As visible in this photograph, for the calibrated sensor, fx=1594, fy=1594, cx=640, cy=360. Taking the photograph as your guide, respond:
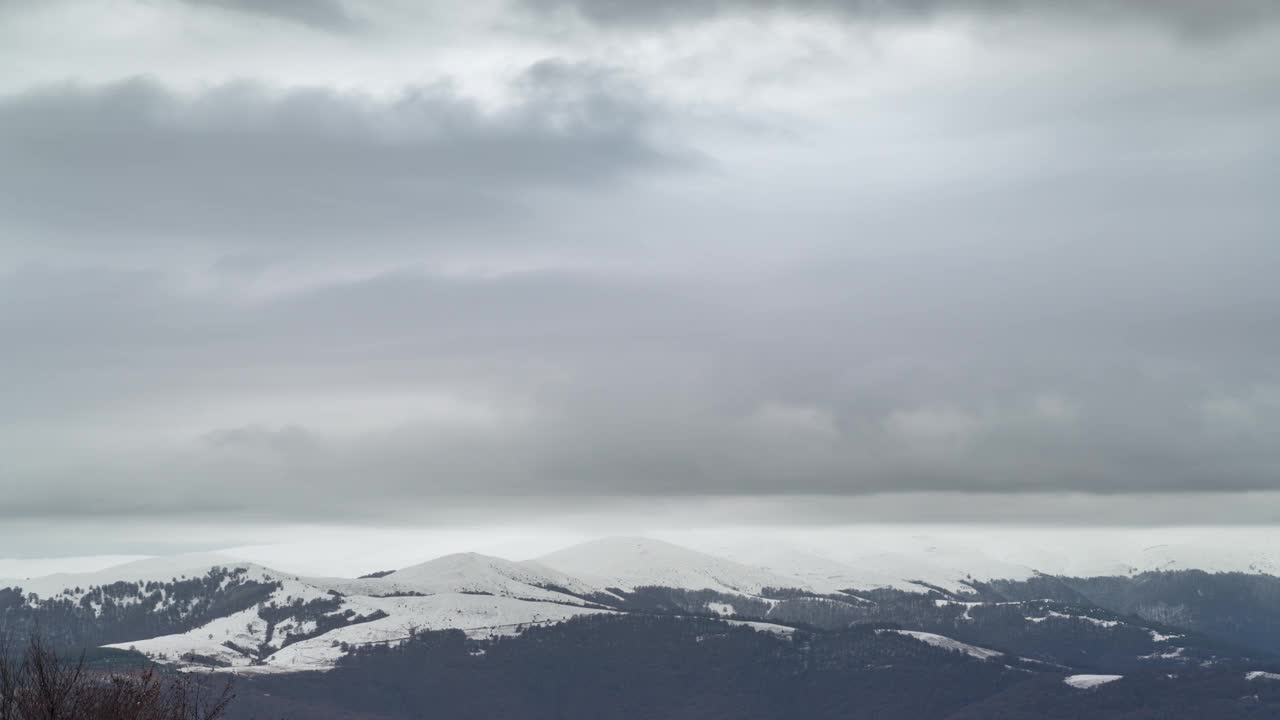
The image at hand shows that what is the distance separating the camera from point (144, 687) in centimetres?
8750

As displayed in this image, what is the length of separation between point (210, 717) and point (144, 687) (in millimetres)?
7573

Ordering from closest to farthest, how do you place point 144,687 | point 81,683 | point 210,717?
point 210,717 < point 144,687 < point 81,683

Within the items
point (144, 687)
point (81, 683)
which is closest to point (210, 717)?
point (144, 687)

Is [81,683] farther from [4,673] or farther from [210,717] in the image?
[210,717]

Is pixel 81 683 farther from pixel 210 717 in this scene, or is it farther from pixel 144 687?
pixel 210 717

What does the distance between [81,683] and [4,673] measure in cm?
1230

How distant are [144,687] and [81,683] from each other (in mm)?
10769

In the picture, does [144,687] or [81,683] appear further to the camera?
[81,683]

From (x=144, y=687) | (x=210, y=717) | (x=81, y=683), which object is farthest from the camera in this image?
(x=81, y=683)

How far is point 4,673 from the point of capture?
3310 inches

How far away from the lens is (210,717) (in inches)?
3226

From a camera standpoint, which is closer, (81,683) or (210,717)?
(210,717)

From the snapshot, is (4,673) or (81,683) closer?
(4,673)
